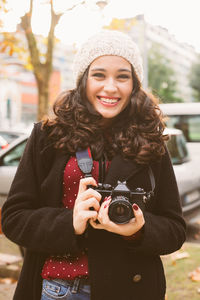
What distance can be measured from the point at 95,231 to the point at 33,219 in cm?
26

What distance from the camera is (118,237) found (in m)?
1.57

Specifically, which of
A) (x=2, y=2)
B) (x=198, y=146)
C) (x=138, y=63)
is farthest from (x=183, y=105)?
(x=138, y=63)

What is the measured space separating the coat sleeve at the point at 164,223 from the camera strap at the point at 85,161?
30 centimetres

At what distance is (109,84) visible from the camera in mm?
1642

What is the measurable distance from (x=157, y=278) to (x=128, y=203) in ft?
1.45

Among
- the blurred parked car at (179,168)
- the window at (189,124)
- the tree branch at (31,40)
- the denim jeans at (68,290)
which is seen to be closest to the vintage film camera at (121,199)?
the denim jeans at (68,290)

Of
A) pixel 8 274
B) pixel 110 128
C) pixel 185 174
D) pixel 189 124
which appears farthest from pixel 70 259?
pixel 189 124

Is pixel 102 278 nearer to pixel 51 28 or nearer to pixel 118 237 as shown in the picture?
pixel 118 237

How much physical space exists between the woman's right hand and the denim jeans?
0.26 meters

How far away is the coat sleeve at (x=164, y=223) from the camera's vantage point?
152 centimetres

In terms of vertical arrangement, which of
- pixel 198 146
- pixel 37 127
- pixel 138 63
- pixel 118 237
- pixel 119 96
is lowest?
pixel 198 146

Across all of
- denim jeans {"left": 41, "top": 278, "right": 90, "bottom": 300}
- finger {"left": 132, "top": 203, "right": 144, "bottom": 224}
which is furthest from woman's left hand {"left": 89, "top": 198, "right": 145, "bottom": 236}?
denim jeans {"left": 41, "top": 278, "right": 90, "bottom": 300}

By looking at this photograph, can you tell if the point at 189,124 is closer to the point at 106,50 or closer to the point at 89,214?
the point at 106,50

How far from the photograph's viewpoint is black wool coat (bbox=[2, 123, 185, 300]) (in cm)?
152
